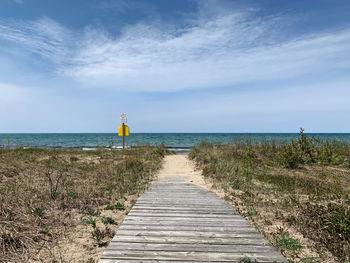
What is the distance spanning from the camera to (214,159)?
12.1 meters

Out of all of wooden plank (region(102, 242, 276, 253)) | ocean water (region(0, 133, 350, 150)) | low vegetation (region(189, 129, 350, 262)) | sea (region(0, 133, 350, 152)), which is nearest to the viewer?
wooden plank (region(102, 242, 276, 253))

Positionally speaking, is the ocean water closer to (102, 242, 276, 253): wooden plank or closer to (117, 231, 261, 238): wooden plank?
(117, 231, 261, 238): wooden plank

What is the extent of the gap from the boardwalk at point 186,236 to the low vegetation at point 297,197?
0.61m

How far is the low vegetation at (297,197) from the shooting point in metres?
3.76

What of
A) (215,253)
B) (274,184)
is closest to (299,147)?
(274,184)

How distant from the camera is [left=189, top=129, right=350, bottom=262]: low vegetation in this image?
12.3 feet

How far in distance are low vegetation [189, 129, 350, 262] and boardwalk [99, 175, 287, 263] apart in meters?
0.61

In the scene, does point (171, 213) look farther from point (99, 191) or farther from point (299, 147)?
point (299, 147)

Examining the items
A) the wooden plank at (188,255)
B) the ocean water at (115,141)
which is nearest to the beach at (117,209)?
the wooden plank at (188,255)

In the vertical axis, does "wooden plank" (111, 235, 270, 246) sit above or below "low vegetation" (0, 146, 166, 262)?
above

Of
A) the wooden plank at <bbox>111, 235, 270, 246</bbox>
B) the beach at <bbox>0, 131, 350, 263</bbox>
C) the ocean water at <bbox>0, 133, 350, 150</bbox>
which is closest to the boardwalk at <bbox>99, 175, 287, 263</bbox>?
the wooden plank at <bbox>111, 235, 270, 246</bbox>

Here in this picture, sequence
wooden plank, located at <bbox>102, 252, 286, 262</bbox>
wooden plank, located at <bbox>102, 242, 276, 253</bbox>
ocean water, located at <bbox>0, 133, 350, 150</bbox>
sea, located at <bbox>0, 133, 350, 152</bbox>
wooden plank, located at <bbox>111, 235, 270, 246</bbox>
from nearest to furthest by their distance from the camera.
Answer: wooden plank, located at <bbox>102, 252, 286, 262</bbox> < wooden plank, located at <bbox>102, 242, 276, 253</bbox> < wooden plank, located at <bbox>111, 235, 270, 246</bbox> < sea, located at <bbox>0, 133, 350, 152</bbox> < ocean water, located at <bbox>0, 133, 350, 150</bbox>

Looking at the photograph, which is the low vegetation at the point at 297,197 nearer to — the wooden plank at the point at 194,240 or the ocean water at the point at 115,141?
the wooden plank at the point at 194,240

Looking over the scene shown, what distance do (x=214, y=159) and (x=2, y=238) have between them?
10.0 metres
